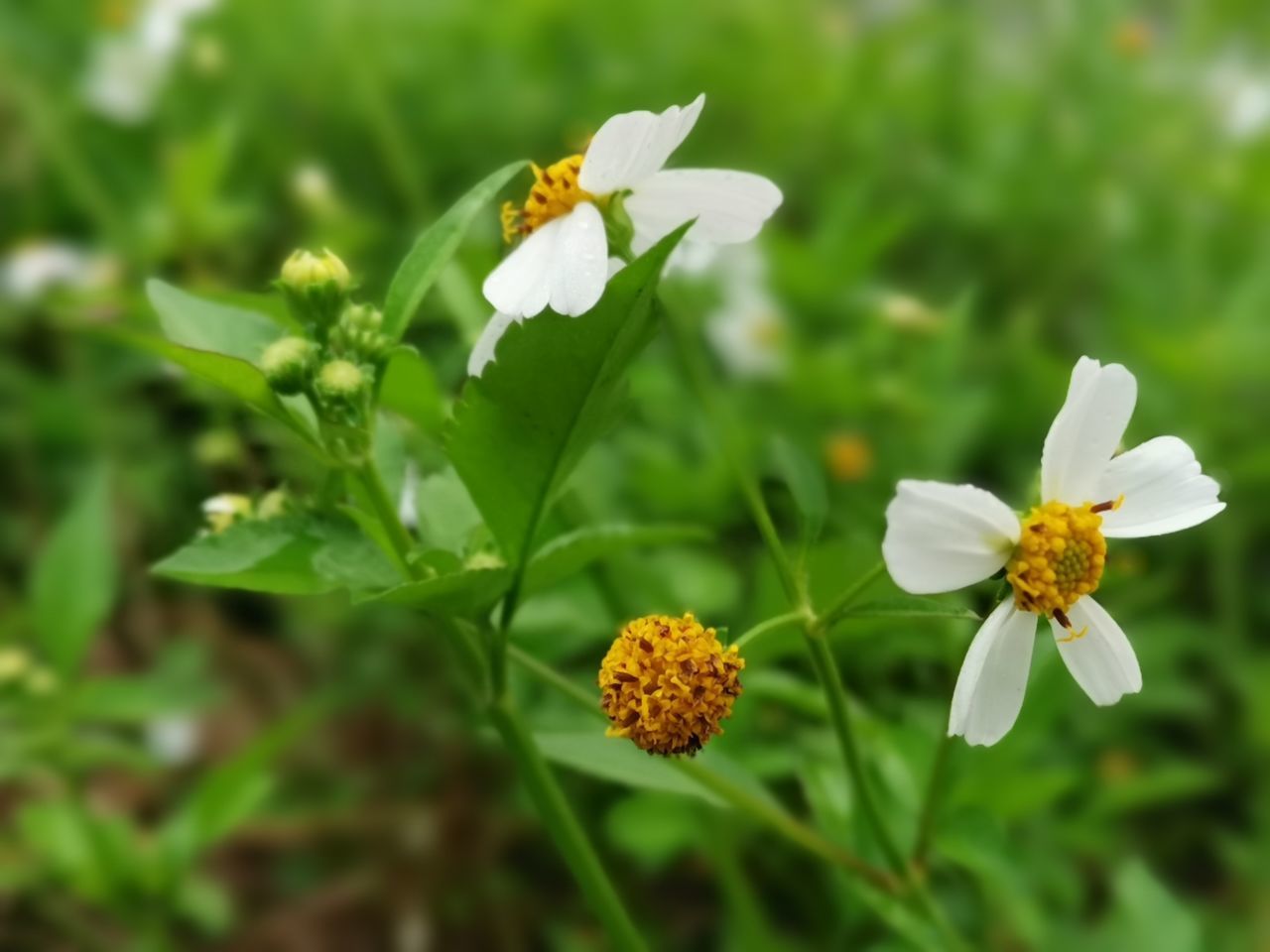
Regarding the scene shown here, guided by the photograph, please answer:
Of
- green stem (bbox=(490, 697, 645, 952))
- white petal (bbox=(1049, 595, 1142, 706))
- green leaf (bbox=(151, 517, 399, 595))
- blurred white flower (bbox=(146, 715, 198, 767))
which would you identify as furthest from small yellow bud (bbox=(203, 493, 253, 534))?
blurred white flower (bbox=(146, 715, 198, 767))

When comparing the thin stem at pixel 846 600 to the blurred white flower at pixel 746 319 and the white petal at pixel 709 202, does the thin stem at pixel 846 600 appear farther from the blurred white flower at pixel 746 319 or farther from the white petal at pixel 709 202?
the blurred white flower at pixel 746 319

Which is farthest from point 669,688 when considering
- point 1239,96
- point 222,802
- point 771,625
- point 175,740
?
point 1239,96

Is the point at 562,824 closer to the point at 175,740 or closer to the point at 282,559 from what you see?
the point at 282,559

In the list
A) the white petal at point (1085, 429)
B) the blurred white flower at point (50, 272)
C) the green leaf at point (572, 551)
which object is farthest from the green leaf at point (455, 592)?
the blurred white flower at point (50, 272)

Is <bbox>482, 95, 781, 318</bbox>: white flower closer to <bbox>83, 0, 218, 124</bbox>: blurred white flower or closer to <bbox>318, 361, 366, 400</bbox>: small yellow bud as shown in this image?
<bbox>318, 361, 366, 400</bbox>: small yellow bud

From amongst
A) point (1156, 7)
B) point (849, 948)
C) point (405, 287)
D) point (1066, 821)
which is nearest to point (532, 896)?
point (849, 948)

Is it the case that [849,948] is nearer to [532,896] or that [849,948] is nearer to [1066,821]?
[1066,821]
